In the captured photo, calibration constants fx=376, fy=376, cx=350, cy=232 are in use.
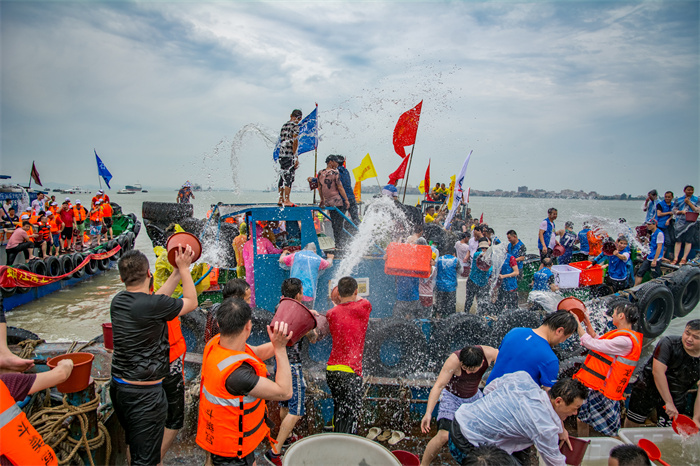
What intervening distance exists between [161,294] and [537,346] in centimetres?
309

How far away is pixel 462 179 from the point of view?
11.4m

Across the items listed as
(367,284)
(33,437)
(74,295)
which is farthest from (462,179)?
(74,295)

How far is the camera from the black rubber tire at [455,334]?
17.7ft

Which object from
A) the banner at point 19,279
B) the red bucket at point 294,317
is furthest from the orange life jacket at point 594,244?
the banner at point 19,279

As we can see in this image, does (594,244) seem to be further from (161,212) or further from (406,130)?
(161,212)

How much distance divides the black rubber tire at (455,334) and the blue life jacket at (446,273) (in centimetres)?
146

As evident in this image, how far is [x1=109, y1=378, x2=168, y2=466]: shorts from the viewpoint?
2.90 meters

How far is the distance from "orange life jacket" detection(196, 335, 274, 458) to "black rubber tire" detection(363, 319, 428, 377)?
111 inches

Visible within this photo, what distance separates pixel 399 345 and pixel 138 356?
344 cm

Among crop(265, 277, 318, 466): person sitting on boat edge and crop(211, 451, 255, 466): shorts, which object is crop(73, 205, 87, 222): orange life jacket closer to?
crop(265, 277, 318, 466): person sitting on boat edge

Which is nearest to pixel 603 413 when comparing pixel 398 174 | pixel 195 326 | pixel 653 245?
pixel 195 326

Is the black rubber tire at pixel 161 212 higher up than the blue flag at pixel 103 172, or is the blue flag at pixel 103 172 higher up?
the blue flag at pixel 103 172

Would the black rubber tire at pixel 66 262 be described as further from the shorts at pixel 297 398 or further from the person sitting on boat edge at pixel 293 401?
the shorts at pixel 297 398

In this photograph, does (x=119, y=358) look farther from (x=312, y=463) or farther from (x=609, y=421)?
(x=609, y=421)
